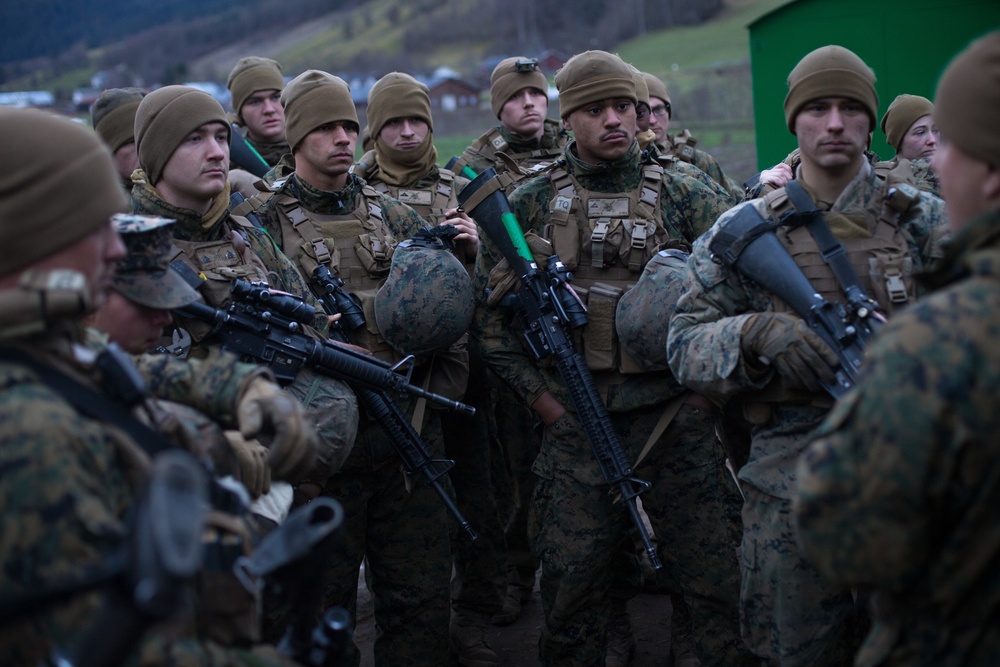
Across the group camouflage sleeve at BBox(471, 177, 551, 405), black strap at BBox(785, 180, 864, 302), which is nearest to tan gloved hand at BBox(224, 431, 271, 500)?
camouflage sleeve at BBox(471, 177, 551, 405)

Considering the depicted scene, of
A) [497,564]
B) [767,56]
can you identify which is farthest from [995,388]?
[767,56]

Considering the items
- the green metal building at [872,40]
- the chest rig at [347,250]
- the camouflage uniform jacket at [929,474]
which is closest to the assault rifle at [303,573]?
the camouflage uniform jacket at [929,474]

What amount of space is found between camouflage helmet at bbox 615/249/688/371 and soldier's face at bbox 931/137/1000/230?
1905mm

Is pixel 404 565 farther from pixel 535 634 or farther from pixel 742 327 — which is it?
pixel 742 327

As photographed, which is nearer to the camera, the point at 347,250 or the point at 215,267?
the point at 215,267

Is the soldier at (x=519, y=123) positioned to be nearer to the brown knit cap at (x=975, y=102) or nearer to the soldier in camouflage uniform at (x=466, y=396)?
the soldier in camouflage uniform at (x=466, y=396)

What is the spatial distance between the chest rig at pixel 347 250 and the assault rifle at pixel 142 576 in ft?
9.11

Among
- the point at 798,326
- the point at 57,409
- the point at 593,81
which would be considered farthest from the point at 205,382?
the point at 593,81

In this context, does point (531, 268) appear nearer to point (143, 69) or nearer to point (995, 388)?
point (995, 388)

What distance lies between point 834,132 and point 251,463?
233 centimetres

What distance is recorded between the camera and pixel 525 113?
680 cm

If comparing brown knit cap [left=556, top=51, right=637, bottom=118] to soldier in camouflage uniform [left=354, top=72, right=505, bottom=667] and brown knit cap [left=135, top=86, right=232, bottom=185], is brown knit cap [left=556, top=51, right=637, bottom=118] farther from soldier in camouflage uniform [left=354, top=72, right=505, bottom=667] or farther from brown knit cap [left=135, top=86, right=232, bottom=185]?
brown knit cap [left=135, top=86, right=232, bottom=185]

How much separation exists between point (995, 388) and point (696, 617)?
274 centimetres

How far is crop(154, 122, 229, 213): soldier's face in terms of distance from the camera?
12.5 ft
